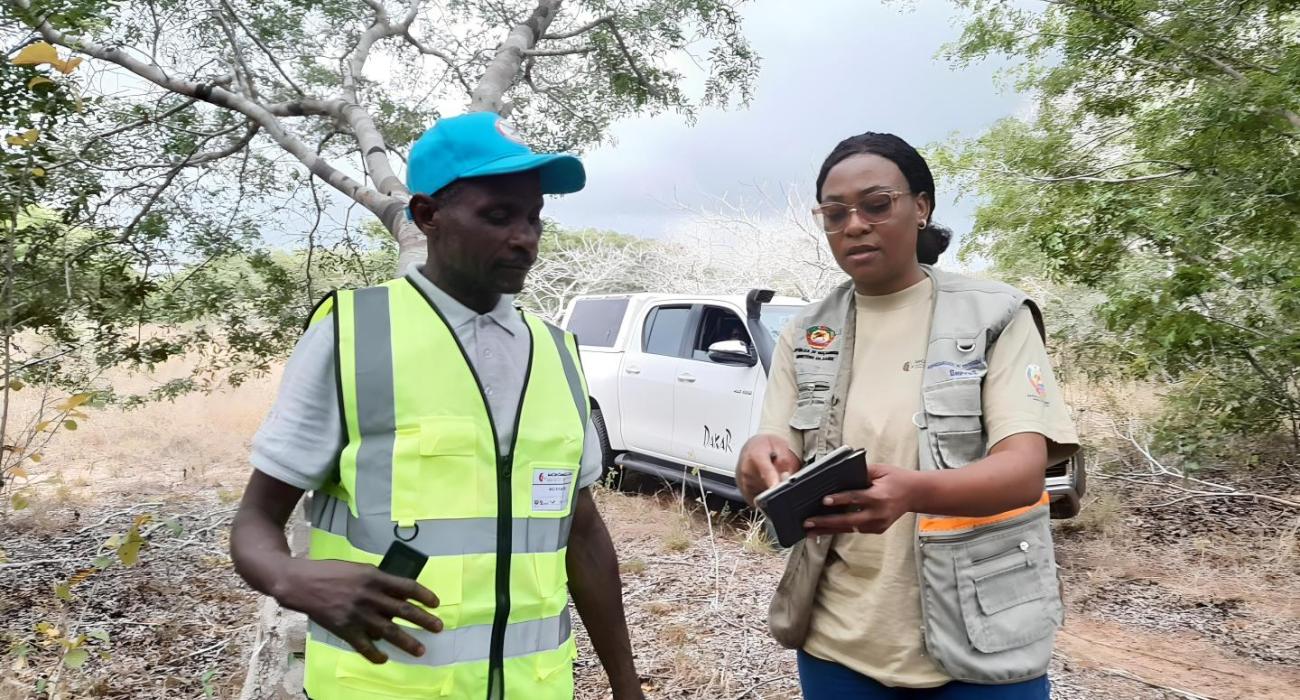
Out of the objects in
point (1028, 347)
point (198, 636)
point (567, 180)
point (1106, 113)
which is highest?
point (1106, 113)

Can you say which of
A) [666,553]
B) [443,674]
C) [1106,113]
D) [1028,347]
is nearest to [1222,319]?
[1106,113]

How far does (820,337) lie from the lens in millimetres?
1844

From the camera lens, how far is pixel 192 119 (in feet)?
21.8

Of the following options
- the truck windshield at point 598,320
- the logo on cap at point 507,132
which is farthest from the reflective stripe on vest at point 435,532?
the truck windshield at point 598,320

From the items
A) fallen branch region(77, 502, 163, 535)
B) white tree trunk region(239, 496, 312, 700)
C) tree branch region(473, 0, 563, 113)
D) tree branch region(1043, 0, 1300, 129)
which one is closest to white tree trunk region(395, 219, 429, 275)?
tree branch region(473, 0, 563, 113)

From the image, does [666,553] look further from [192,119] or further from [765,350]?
[192,119]

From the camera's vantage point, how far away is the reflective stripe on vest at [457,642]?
132 centimetres

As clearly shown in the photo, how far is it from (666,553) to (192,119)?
16.9 feet

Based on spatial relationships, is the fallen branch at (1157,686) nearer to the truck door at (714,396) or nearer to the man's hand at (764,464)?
the truck door at (714,396)

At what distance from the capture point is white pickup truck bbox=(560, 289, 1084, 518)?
645cm

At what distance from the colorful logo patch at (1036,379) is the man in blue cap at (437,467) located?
0.87 m

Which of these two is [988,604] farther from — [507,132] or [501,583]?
[507,132]

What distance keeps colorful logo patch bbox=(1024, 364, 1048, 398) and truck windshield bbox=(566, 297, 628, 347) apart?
6798 millimetres

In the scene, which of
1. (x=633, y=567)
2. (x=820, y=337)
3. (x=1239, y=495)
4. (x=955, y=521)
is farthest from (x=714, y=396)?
(x=955, y=521)
